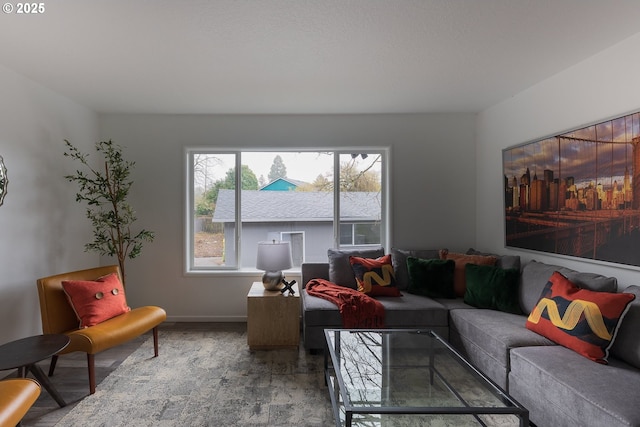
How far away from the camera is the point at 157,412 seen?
7.04 feet

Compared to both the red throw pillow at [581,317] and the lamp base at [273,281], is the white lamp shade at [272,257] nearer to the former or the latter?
the lamp base at [273,281]

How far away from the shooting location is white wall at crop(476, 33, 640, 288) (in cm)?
227

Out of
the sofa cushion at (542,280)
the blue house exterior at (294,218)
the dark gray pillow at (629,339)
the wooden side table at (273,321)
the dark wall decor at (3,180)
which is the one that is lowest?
the wooden side table at (273,321)

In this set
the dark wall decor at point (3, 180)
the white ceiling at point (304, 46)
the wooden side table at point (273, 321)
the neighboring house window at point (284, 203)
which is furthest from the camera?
the neighboring house window at point (284, 203)

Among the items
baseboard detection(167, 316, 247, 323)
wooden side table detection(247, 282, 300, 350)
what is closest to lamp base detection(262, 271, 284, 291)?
wooden side table detection(247, 282, 300, 350)

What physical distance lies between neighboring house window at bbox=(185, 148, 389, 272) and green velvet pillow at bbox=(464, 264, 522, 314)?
1210 mm

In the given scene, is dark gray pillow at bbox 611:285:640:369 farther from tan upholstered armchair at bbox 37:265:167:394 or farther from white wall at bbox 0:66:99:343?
white wall at bbox 0:66:99:343

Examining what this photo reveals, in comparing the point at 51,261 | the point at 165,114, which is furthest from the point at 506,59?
the point at 51,261

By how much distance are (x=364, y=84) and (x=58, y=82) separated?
274cm

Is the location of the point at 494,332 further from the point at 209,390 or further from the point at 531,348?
the point at 209,390

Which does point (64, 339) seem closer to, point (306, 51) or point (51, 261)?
point (51, 261)

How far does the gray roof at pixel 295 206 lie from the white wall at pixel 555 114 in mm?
1277

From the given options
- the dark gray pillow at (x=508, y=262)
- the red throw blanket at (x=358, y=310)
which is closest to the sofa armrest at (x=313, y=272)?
the red throw blanket at (x=358, y=310)

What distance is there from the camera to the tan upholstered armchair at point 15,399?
1521mm
